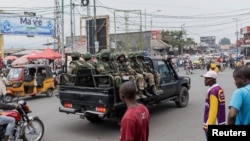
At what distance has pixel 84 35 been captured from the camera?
30297mm

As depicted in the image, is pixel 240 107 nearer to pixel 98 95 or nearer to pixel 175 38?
pixel 98 95

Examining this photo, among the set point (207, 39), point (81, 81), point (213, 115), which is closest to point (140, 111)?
point (213, 115)

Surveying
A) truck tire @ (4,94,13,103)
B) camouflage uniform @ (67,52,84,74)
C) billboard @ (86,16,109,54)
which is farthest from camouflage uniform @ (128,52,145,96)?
billboard @ (86,16,109,54)

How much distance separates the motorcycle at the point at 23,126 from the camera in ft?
20.8

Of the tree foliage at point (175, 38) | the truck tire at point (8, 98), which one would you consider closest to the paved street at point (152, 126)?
the truck tire at point (8, 98)

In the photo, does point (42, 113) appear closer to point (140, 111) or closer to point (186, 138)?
point (186, 138)

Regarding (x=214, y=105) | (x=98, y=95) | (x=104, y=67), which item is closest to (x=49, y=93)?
(x=104, y=67)

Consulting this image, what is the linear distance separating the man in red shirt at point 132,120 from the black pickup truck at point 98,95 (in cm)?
399

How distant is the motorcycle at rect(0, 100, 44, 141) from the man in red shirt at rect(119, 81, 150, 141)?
375 centimetres

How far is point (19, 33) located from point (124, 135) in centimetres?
2357

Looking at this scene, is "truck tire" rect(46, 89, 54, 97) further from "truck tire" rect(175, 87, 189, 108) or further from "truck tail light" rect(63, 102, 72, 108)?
"truck tail light" rect(63, 102, 72, 108)

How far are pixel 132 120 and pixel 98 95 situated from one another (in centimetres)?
441

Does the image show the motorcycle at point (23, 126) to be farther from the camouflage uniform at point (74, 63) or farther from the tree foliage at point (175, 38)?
the tree foliage at point (175, 38)

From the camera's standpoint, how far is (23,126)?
6.56m
